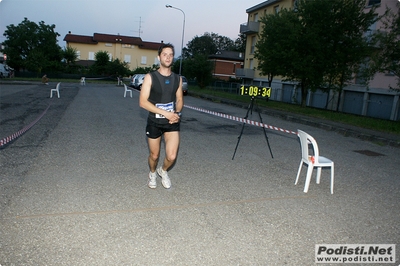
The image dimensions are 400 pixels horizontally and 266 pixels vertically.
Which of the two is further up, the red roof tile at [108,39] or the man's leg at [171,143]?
the red roof tile at [108,39]

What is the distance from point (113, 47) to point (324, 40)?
64.6 metres

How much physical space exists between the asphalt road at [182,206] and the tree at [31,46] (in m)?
56.2

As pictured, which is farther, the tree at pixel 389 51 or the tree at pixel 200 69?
the tree at pixel 200 69

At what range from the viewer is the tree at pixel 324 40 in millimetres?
20828

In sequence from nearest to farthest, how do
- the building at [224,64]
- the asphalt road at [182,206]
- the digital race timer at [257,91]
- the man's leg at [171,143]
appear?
the asphalt road at [182,206] < the man's leg at [171,143] < the digital race timer at [257,91] < the building at [224,64]

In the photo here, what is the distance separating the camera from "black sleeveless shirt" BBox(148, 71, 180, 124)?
4.79m

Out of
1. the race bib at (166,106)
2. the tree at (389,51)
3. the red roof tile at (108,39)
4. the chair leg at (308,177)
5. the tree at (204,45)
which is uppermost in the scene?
the tree at (204,45)

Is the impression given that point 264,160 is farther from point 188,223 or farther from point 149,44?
point 149,44

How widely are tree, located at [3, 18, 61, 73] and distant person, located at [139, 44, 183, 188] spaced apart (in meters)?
→ 60.3

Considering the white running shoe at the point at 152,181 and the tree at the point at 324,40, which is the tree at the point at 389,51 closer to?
the tree at the point at 324,40

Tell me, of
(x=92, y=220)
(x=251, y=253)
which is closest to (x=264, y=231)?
(x=251, y=253)

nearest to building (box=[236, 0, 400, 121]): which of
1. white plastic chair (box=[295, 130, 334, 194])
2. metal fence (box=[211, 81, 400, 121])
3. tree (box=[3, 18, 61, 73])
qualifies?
metal fence (box=[211, 81, 400, 121])

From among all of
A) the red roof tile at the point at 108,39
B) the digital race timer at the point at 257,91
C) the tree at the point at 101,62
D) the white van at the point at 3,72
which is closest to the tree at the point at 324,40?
the digital race timer at the point at 257,91

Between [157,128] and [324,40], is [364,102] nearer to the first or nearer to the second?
[324,40]
